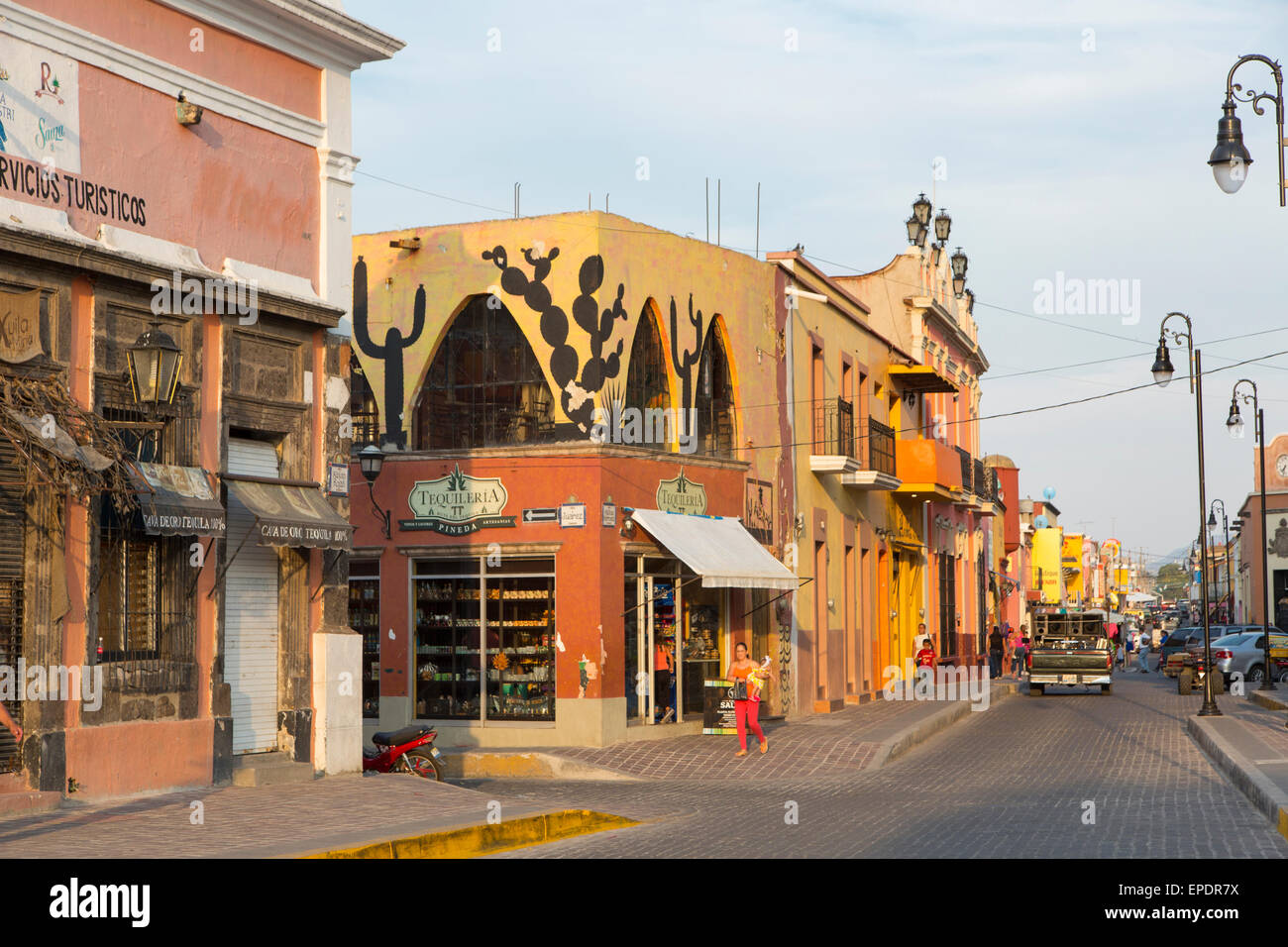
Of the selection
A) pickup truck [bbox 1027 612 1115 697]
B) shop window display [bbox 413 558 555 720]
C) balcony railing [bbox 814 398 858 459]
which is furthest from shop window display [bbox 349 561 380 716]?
pickup truck [bbox 1027 612 1115 697]

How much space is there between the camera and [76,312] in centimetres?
1360

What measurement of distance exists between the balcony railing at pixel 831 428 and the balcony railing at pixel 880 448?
1.92m

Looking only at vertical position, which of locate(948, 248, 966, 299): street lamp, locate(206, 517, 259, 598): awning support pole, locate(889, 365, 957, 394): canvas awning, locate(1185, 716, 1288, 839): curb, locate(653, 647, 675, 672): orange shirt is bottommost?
locate(1185, 716, 1288, 839): curb

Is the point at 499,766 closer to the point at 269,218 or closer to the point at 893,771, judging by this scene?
the point at 893,771

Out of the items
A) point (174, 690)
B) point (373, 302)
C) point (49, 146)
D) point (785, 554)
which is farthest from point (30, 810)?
point (785, 554)

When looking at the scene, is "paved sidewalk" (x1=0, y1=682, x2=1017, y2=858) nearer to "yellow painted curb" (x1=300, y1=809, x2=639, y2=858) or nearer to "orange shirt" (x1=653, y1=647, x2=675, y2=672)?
"yellow painted curb" (x1=300, y1=809, x2=639, y2=858)

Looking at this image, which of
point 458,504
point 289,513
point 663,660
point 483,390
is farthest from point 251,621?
point 663,660

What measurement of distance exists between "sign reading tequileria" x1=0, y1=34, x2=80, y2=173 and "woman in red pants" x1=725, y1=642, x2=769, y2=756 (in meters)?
11.3

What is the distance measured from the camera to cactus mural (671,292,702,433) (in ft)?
78.0

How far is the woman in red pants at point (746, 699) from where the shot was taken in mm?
20781

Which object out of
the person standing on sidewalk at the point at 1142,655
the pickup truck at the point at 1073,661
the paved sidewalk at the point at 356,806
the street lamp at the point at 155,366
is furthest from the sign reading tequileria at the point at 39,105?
the person standing on sidewalk at the point at 1142,655

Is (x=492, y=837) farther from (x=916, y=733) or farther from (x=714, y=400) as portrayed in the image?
(x=714, y=400)

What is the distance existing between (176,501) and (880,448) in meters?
21.4

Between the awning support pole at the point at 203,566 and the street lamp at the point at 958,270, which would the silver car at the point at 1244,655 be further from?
the awning support pole at the point at 203,566
